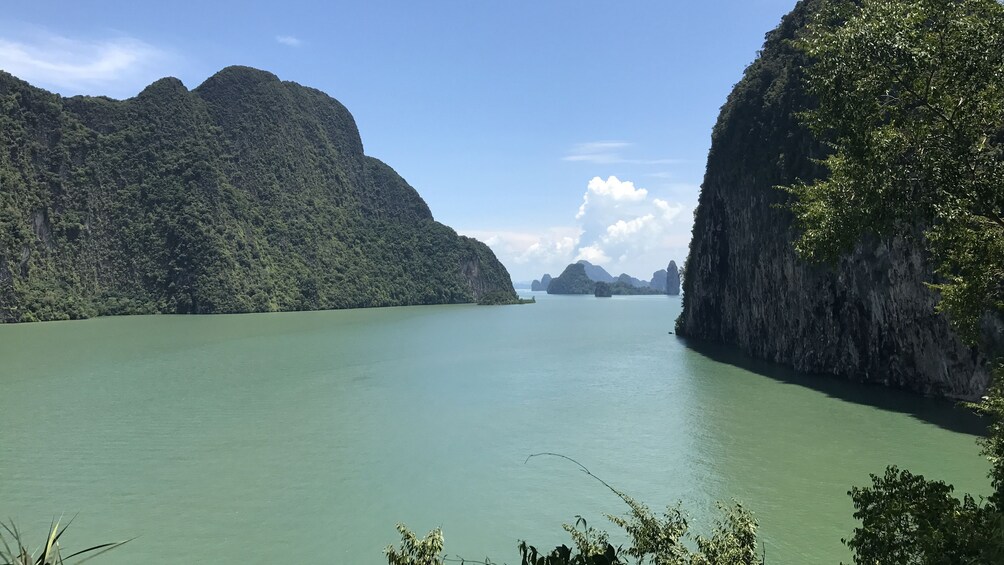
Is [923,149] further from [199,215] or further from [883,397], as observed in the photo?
[199,215]

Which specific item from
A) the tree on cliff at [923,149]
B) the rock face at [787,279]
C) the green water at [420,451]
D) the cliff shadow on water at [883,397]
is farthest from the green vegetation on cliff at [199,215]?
the tree on cliff at [923,149]

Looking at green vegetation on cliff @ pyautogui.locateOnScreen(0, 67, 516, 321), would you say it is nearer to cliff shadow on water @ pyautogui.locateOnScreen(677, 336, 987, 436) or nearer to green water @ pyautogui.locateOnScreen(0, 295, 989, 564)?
green water @ pyautogui.locateOnScreen(0, 295, 989, 564)

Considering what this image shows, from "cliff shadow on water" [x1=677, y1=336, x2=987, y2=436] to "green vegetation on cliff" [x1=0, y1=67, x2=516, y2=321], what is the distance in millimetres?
107471

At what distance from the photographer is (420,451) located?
23797mm

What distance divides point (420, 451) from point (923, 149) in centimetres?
1990

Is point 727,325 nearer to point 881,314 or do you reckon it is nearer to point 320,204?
point 881,314

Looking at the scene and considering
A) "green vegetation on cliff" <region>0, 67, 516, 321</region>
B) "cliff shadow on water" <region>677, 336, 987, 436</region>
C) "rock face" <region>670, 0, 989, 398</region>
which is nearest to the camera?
"cliff shadow on water" <region>677, 336, 987, 436</region>

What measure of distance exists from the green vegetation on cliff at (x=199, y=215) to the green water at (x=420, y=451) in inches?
3187

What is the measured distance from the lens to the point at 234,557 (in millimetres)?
14445

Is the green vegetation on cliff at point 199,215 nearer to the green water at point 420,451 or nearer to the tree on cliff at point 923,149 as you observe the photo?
the green water at point 420,451

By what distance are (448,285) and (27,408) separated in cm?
14241

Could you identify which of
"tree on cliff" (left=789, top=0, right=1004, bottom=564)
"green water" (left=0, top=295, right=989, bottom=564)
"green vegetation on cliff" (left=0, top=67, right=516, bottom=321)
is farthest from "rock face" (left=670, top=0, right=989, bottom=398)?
"green vegetation on cliff" (left=0, top=67, right=516, bottom=321)

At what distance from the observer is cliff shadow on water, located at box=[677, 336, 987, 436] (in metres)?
25.1

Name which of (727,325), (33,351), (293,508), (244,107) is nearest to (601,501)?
(293,508)
